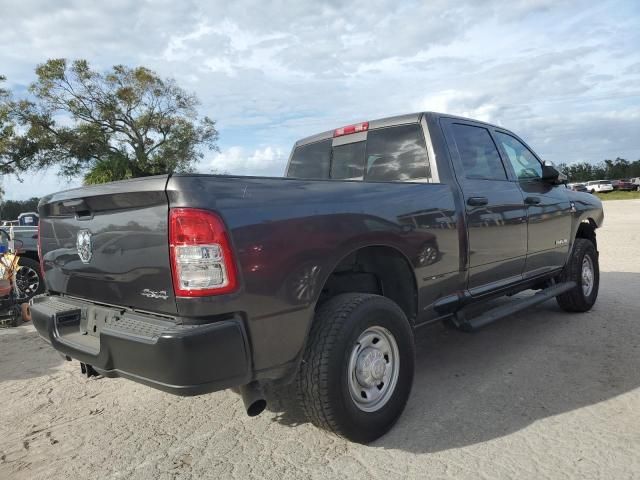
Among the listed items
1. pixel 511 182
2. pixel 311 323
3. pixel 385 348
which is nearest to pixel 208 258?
pixel 311 323

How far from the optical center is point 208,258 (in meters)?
2.23

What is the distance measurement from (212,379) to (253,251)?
23.2 inches

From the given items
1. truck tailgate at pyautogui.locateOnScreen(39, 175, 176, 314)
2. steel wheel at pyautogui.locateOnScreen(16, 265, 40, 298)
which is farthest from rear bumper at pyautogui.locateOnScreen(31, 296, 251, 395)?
steel wheel at pyautogui.locateOnScreen(16, 265, 40, 298)

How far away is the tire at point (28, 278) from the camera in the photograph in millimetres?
7531

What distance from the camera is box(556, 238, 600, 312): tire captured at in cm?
535

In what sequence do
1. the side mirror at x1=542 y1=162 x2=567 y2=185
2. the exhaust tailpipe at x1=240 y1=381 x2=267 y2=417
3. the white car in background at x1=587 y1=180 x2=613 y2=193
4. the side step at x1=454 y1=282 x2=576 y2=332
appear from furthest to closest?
the white car in background at x1=587 y1=180 x2=613 y2=193 < the side mirror at x1=542 y1=162 x2=567 y2=185 < the side step at x1=454 y1=282 x2=576 y2=332 < the exhaust tailpipe at x1=240 y1=381 x2=267 y2=417

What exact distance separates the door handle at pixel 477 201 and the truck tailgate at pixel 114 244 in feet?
7.40

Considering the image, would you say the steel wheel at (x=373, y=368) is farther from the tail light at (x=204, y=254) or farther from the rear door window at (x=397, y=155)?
the rear door window at (x=397, y=155)

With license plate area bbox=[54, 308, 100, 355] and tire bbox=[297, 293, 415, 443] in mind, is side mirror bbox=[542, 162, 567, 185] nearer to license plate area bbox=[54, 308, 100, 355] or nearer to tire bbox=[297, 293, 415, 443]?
tire bbox=[297, 293, 415, 443]

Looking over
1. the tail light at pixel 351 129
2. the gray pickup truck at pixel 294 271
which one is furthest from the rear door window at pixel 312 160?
the gray pickup truck at pixel 294 271

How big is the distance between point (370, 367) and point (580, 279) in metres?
3.57

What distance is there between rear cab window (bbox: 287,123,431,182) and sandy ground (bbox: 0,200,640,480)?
1.56m

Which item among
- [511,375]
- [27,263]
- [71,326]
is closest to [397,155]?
[511,375]

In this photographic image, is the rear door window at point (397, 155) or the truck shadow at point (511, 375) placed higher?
the rear door window at point (397, 155)
